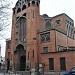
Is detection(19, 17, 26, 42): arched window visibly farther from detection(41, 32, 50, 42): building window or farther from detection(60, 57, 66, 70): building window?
detection(60, 57, 66, 70): building window

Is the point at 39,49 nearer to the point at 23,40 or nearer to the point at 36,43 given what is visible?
the point at 36,43

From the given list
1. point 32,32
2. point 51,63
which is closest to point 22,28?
point 32,32

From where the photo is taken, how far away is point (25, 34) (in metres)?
→ 42.6

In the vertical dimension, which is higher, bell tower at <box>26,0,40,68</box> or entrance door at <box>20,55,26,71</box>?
bell tower at <box>26,0,40,68</box>

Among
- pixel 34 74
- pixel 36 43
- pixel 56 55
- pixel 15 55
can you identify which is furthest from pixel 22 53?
pixel 56 55

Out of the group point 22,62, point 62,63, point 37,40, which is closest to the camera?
point 62,63

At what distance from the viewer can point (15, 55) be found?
144ft

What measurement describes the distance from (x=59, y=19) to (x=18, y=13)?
11.4m

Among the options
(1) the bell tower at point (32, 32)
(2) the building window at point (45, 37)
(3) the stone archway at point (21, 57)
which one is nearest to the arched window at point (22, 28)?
(3) the stone archway at point (21, 57)

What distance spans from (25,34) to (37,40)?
4.43m

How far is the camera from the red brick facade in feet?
110

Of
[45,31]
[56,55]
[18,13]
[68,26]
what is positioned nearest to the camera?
[56,55]

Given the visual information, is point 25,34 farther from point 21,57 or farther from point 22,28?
point 21,57

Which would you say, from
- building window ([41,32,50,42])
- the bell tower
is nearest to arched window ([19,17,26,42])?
the bell tower
